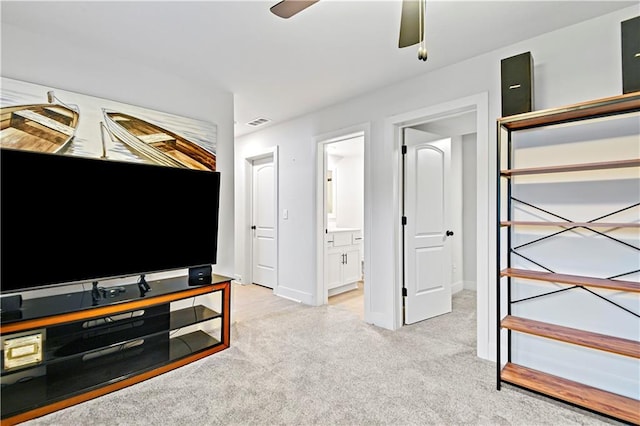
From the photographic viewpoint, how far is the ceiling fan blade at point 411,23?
4.65ft

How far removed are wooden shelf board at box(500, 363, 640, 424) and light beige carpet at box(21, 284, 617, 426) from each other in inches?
3.0

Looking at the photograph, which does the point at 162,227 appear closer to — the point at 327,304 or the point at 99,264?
the point at 99,264

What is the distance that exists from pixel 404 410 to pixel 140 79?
321 centimetres

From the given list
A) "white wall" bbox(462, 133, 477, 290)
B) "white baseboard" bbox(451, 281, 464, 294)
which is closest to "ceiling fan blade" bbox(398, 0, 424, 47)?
"white wall" bbox(462, 133, 477, 290)

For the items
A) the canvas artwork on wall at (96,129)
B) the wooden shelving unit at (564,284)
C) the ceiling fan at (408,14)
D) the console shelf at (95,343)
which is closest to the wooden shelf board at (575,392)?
the wooden shelving unit at (564,284)

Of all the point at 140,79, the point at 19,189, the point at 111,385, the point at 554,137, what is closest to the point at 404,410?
the point at 111,385

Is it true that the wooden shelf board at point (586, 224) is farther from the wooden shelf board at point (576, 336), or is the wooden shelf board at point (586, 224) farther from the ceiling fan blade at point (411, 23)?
the ceiling fan blade at point (411, 23)

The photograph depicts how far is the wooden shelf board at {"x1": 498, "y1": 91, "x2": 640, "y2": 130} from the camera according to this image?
1.83 m

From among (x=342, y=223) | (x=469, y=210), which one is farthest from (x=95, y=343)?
(x=469, y=210)

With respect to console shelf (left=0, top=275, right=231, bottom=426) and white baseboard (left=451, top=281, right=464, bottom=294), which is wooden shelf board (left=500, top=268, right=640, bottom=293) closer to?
console shelf (left=0, top=275, right=231, bottom=426)

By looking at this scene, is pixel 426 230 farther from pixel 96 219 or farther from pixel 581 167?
pixel 96 219

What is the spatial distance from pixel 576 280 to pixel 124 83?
3.61 meters

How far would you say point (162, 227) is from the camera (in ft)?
8.39

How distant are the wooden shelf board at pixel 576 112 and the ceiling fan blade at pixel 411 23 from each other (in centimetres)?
105
